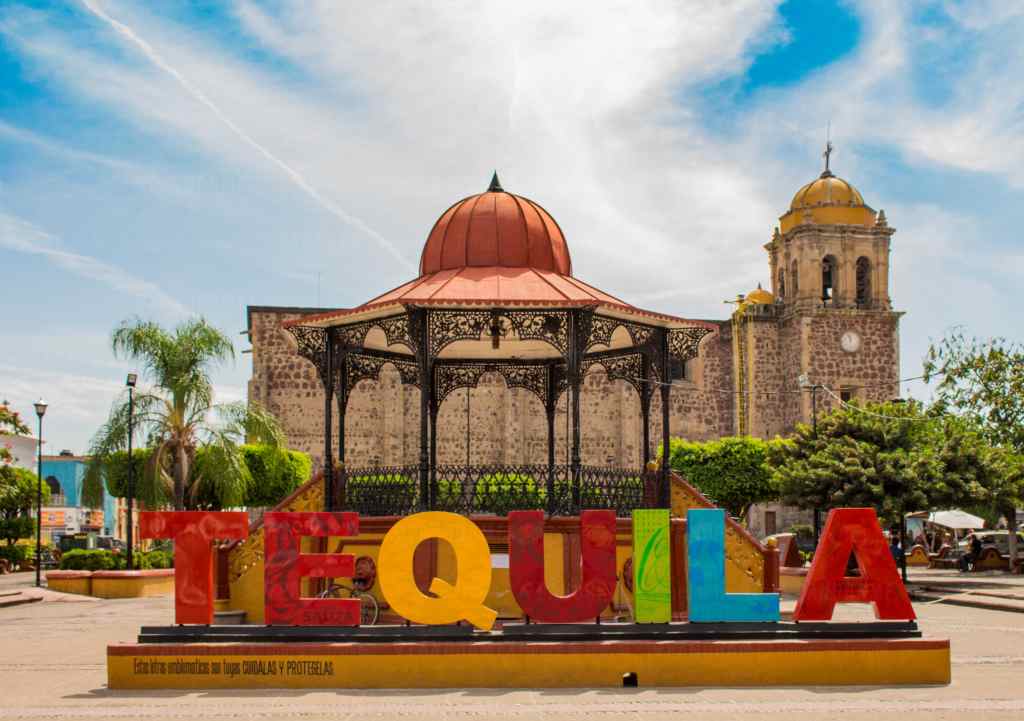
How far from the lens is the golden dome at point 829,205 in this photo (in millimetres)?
40344

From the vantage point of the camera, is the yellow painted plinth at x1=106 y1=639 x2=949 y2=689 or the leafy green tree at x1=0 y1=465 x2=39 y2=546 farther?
the leafy green tree at x1=0 y1=465 x2=39 y2=546

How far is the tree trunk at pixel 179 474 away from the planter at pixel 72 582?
2412mm

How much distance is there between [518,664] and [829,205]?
32832 millimetres

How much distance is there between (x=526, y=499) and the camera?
1505 centimetres

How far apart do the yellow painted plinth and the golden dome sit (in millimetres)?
31361

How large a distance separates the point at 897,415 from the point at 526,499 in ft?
49.4

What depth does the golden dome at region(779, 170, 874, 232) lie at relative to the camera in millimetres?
40344

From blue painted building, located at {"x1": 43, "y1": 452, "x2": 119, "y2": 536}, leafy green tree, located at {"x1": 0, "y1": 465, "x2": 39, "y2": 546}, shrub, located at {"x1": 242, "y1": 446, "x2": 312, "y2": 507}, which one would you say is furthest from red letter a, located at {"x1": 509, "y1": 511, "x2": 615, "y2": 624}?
blue painted building, located at {"x1": 43, "y1": 452, "x2": 119, "y2": 536}

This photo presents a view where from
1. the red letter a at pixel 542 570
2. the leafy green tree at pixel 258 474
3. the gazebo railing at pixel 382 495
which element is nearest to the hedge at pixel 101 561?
the leafy green tree at pixel 258 474

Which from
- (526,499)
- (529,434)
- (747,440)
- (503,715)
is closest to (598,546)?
(503,715)

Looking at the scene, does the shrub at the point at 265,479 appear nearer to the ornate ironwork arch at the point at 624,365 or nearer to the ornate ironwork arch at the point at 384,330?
the ornate ironwork arch at the point at 624,365

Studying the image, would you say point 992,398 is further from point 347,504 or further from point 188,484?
point 188,484

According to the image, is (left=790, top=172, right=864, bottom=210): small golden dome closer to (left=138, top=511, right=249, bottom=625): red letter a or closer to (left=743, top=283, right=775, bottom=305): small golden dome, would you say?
(left=743, top=283, right=775, bottom=305): small golden dome

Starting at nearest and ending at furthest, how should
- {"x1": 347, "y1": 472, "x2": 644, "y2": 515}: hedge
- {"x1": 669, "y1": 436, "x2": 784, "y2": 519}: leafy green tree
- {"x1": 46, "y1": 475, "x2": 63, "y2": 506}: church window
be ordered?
{"x1": 347, "y1": 472, "x2": 644, "y2": 515}: hedge, {"x1": 669, "y1": 436, "x2": 784, "y2": 519}: leafy green tree, {"x1": 46, "y1": 475, "x2": 63, "y2": 506}: church window
